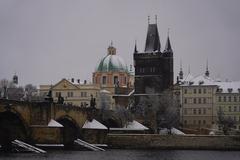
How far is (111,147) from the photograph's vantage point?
310 ft

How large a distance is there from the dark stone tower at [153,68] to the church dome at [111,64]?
2047 centimetres

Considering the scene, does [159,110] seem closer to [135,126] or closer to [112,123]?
[135,126]

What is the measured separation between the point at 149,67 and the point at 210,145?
5112cm

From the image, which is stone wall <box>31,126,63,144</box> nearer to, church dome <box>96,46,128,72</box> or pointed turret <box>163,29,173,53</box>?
pointed turret <box>163,29,173,53</box>

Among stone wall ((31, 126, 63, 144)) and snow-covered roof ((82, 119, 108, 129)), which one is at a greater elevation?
snow-covered roof ((82, 119, 108, 129))

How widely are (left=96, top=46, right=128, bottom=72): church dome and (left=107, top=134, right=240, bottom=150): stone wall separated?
7028 cm

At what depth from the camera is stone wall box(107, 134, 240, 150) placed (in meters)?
95.5

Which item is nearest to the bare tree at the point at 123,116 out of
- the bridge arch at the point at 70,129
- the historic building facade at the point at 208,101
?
the bridge arch at the point at 70,129

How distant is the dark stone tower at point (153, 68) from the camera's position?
14400 cm

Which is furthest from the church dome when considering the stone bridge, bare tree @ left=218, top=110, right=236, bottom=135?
the stone bridge

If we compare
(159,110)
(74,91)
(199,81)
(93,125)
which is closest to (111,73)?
(74,91)

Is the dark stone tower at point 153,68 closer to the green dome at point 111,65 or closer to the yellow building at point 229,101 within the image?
the yellow building at point 229,101

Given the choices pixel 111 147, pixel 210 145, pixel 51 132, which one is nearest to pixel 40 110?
pixel 51 132

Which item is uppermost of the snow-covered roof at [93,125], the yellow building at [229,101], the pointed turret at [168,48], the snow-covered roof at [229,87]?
the pointed turret at [168,48]
